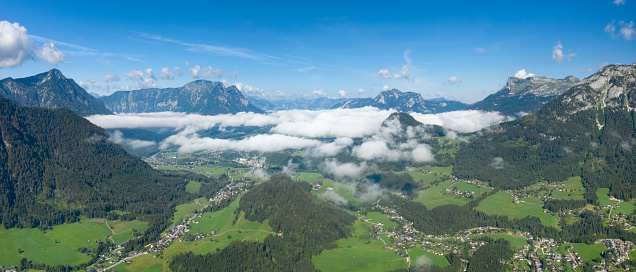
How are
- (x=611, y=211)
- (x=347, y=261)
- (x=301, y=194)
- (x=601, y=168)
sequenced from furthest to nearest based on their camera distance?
(x=601, y=168), (x=301, y=194), (x=611, y=211), (x=347, y=261)

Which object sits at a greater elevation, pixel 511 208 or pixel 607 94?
pixel 607 94

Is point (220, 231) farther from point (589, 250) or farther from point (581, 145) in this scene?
point (581, 145)

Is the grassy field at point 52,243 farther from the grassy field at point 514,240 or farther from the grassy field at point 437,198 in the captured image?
the grassy field at point 437,198

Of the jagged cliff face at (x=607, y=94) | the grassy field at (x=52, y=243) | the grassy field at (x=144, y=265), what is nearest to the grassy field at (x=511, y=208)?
the jagged cliff face at (x=607, y=94)

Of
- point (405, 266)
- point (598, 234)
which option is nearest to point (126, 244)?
point (405, 266)

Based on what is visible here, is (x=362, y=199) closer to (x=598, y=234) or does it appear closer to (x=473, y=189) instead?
(x=473, y=189)

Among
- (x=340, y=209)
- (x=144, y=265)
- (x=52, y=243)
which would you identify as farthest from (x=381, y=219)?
(x=52, y=243)
